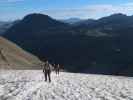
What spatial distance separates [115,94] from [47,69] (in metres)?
12.7

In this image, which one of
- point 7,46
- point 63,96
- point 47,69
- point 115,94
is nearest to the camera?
point 63,96

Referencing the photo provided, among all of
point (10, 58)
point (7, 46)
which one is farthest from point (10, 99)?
point (7, 46)

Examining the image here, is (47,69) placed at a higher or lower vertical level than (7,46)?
lower

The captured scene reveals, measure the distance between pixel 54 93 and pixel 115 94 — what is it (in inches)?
181

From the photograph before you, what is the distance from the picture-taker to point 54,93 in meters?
26.4

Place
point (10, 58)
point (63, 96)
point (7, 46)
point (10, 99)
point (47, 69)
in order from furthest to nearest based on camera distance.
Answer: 1. point (7, 46)
2. point (10, 58)
3. point (47, 69)
4. point (63, 96)
5. point (10, 99)

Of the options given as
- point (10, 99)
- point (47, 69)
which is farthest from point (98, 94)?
point (47, 69)

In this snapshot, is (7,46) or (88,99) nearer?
(88,99)

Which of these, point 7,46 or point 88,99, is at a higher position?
point 7,46

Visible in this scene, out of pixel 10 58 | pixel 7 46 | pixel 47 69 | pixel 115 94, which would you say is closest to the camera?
pixel 115 94

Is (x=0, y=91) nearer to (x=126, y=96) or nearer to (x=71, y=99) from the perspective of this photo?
(x=71, y=99)

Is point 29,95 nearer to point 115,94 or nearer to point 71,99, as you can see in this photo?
point 71,99

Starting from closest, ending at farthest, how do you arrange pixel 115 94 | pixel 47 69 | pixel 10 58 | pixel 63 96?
pixel 63 96
pixel 115 94
pixel 47 69
pixel 10 58

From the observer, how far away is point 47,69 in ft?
123
